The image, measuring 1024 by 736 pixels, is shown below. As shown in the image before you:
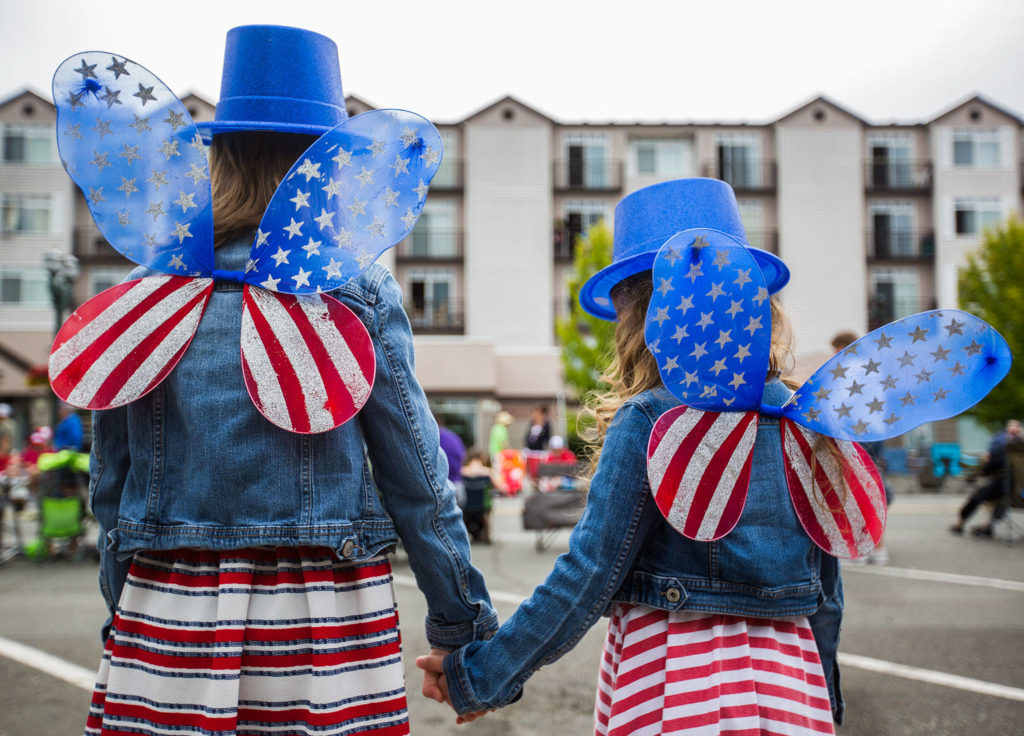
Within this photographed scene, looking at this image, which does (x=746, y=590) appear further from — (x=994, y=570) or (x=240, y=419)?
(x=994, y=570)

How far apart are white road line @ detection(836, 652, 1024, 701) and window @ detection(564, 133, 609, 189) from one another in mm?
28680

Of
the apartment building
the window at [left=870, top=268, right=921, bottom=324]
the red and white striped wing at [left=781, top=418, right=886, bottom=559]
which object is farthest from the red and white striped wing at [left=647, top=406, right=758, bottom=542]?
the window at [left=870, top=268, right=921, bottom=324]

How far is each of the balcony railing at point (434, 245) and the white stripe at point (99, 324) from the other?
1184 inches

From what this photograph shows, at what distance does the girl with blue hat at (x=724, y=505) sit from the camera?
161 cm

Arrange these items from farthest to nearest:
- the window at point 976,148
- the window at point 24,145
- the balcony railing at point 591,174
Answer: the window at point 976,148, the balcony railing at point 591,174, the window at point 24,145

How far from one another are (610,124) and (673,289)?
32241 mm

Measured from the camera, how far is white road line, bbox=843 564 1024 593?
7.27 meters

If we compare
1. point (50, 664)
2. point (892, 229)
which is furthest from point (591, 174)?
point (50, 664)

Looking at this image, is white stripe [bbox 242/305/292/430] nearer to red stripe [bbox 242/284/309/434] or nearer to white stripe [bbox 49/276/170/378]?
red stripe [bbox 242/284/309/434]

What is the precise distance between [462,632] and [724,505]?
664mm

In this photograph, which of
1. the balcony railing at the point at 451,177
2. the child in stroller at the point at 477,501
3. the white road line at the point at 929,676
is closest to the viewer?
the white road line at the point at 929,676

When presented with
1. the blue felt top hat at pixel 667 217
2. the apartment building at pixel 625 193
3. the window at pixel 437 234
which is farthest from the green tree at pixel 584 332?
the blue felt top hat at pixel 667 217

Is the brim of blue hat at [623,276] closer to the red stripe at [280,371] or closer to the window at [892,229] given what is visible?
the red stripe at [280,371]

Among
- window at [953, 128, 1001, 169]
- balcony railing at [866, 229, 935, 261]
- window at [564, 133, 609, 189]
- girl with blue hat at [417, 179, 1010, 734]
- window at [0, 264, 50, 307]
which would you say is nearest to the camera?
girl with blue hat at [417, 179, 1010, 734]
